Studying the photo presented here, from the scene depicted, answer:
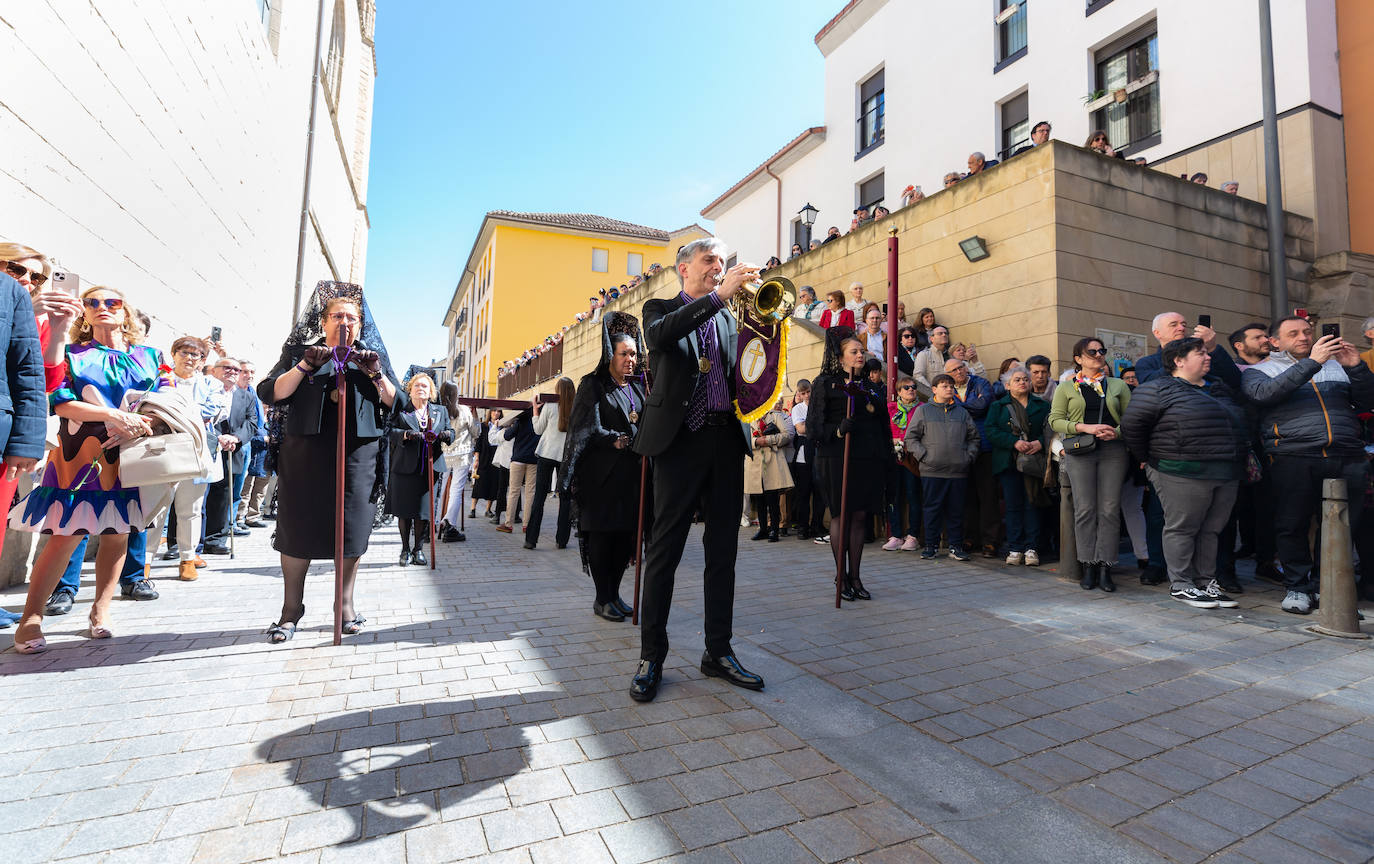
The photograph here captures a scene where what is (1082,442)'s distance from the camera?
18.5 feet

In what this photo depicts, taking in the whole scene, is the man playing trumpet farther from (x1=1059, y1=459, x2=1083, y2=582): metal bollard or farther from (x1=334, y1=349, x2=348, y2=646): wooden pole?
(x1=1059, y1=459, x2=1083, y2=582): metal bollard

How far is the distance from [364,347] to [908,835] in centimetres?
377

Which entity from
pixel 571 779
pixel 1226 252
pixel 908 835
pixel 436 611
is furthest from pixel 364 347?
pixel 1226 252

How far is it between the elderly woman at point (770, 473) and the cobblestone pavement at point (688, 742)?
171 inches

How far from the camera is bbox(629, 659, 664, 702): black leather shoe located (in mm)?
3023

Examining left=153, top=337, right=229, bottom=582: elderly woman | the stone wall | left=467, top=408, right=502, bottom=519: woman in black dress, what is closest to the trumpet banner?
left=153, top=337, right=229, bottom=582: elderly woman

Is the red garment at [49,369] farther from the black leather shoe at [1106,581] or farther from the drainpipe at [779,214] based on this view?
the drainpipe at [779,214]

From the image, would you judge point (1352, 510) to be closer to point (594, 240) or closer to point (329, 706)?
point (329, 706)

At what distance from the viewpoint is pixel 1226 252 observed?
9.87 meters

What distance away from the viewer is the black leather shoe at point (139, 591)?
4902 millimetres

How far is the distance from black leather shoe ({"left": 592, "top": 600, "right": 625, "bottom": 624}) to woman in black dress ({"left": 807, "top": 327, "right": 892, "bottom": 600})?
1725 mm

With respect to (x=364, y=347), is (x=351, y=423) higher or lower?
lower

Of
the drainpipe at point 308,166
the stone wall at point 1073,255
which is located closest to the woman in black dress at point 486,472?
the stone wall at point 1073,255

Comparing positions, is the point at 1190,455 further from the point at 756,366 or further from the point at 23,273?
the point at 23,273
